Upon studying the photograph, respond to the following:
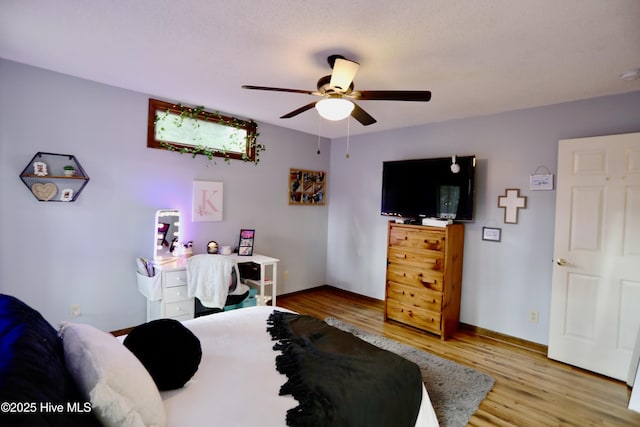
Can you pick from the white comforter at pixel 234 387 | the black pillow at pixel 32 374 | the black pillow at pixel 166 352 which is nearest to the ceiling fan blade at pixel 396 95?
the white comforter at pixel 234 387

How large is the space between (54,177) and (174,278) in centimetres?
133

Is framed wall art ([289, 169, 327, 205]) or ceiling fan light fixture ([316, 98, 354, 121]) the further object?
framed wall art ([289, 169, 327, 205])

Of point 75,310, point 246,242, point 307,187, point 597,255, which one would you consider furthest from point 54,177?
point 597,255

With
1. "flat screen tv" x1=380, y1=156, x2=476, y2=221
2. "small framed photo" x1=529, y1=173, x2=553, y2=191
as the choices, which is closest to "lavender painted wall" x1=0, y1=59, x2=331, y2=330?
"flat screen tv" x1=380, y1=156, x2=476, y2=221

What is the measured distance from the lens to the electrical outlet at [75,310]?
2.91 m

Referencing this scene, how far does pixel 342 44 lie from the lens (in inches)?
81.8

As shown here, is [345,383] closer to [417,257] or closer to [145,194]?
[417,257]

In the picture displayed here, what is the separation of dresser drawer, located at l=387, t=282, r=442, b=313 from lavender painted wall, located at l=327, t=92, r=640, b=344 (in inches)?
20.2

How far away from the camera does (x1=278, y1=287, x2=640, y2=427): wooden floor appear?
217cm

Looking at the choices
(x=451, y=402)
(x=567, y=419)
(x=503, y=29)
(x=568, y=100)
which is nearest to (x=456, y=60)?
(x=503, y=29)

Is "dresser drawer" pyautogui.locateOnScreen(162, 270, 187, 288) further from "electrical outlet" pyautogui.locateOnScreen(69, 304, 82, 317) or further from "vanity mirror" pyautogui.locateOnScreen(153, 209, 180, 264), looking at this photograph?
"electrical outlet" pyautogui.locateOnScreen(69, 304, 82, 317)

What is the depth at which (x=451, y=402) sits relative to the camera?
2.28 metres

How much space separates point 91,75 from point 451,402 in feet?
13.1

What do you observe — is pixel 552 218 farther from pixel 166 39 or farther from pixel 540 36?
pixel 166 39
